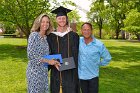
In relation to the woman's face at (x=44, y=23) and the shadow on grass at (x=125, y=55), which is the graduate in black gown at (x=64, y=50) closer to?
the woman's face at (x=44, y=23)

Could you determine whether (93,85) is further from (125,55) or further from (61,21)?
(125,55)

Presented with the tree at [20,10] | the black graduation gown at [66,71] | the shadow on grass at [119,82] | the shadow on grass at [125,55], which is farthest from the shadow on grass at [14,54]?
the black graduation gown at [66,71]

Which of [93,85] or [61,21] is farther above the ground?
[61,21]

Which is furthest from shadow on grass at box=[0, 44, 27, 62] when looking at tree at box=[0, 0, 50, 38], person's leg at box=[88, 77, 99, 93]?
person's leg at box=[88, 77, 99, 93]

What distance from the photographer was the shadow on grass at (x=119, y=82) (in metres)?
11.0

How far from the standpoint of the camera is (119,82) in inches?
497

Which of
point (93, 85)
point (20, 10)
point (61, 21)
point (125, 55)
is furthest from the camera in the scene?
point (20, 10)

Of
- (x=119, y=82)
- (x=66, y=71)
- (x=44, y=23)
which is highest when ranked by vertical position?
(x=44, y=23)

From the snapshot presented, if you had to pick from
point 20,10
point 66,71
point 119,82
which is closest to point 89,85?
point 66,71

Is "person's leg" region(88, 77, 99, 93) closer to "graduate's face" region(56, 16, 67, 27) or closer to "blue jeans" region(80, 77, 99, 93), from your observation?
"blue jeans" region(80, 77, 99, 93)

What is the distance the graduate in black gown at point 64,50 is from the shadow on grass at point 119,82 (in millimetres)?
4291

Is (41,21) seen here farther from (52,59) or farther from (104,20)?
(104,20)

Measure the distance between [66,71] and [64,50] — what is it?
0.40 metres

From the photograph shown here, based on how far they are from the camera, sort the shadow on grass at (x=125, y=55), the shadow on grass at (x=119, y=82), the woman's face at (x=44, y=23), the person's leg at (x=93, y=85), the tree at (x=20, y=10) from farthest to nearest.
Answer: the tree at (x=20, y=10), the shadow on grass at (x=125, y=55), the shadow on grass at (x=119, y=82), the person's leg at (x=93, y=85), the woman's face at (x=44, y=23)
